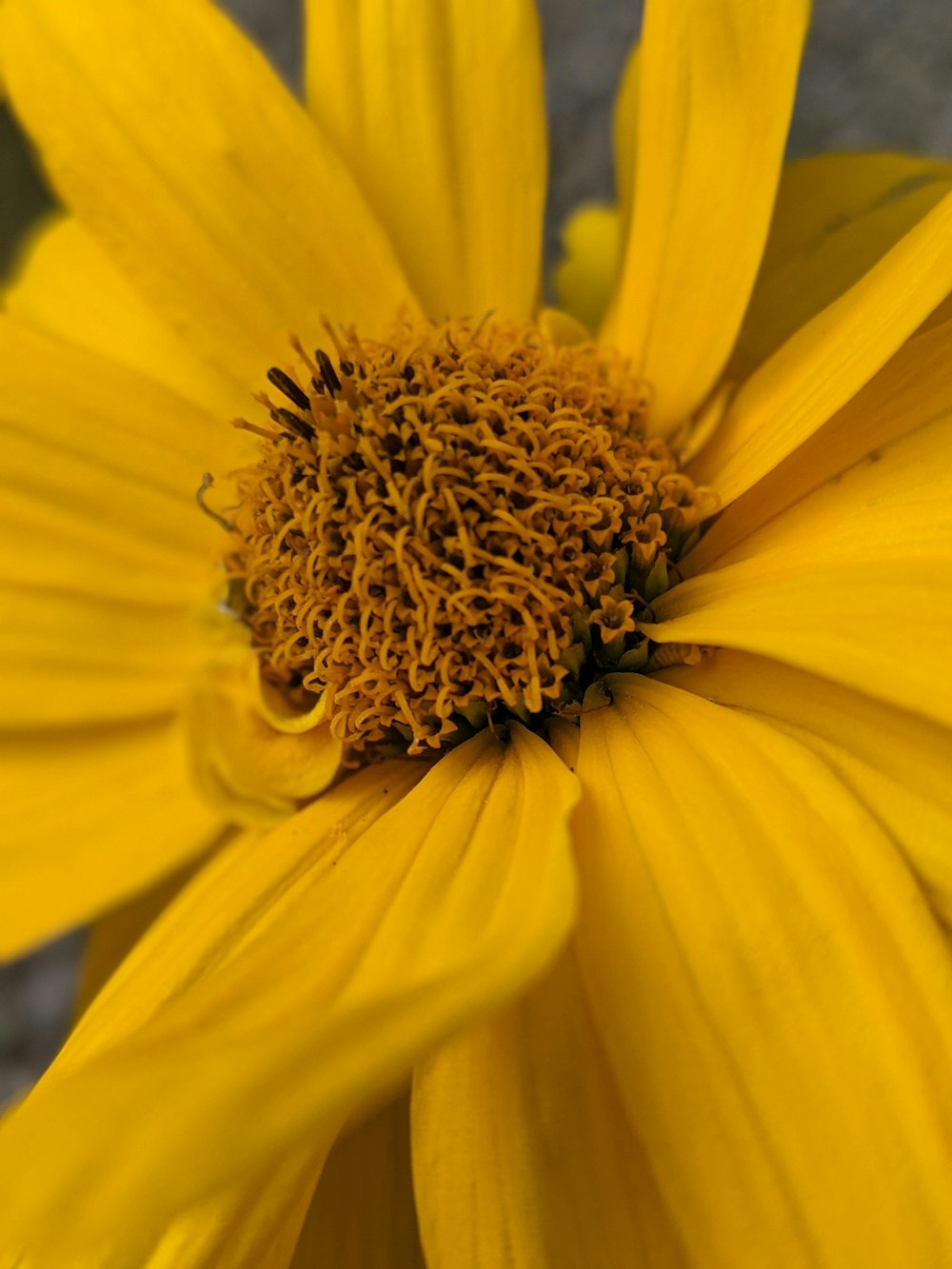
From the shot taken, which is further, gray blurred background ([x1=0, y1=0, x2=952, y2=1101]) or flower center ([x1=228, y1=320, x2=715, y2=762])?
gray blurred background ([x1=0, y1=0, x2=952, y2=1101])

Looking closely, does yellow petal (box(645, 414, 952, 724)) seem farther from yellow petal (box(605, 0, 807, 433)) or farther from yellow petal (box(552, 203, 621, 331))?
yellow petal (box(552, 203, 621, 331))

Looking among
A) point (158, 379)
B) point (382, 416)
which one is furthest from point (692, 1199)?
point (158, 379)

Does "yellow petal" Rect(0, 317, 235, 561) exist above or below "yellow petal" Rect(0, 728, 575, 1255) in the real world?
above

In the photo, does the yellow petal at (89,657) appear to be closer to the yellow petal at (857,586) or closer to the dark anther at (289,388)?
the dark anther at (289,388)

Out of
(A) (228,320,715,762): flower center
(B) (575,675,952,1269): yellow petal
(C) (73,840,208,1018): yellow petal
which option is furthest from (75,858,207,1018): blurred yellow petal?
(B) (575,675,952,1269): yellow petal

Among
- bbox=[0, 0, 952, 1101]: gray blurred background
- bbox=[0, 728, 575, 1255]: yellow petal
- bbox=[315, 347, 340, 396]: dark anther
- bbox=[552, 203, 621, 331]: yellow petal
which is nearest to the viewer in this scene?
bbox=[0, 728, 575, 1255]: yellow petal

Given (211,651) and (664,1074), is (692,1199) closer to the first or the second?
(664,1074)

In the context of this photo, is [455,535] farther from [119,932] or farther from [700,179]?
[119,932]
